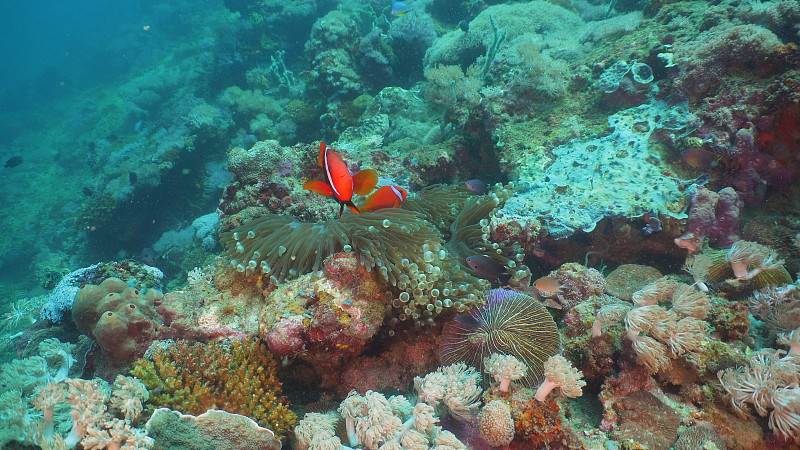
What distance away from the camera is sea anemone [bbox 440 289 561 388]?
8.49ft

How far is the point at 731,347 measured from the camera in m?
2.24

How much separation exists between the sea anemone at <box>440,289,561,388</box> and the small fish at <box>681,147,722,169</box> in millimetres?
2512

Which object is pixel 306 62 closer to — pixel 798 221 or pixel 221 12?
pixel 798 221

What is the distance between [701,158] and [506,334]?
2.90 m

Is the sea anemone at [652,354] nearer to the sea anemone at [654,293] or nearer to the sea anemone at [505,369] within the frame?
the sea anemone at [654,293]

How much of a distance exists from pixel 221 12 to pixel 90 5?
44475mm

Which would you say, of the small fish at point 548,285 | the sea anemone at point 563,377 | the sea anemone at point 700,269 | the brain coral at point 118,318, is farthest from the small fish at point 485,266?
the brain coral at point 118,318

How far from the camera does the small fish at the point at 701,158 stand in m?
3.57

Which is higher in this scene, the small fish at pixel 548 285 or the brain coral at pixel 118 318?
the small fish at pixel 548 285

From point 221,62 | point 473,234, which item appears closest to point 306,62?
point 221,62

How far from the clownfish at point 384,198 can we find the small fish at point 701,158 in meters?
2.99

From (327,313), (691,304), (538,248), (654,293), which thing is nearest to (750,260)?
(691,304)

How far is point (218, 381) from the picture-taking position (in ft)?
8.36

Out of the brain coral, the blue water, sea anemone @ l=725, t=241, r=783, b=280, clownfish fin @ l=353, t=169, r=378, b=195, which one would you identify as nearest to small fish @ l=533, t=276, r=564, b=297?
the blue water
